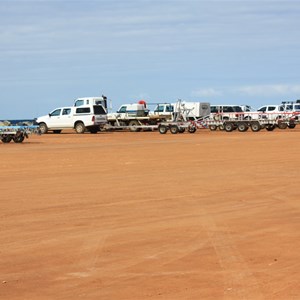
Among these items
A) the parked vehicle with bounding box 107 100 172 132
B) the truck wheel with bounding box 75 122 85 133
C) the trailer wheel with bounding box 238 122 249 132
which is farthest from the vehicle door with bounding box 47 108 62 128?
the trailer wheel with bounding box 238 122 249 132

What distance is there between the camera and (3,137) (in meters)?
34.9

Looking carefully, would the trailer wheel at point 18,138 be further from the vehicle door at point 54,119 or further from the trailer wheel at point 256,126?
the trailer wheel at point 256,126

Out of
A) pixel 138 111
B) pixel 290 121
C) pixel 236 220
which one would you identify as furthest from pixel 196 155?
pixel 138 111

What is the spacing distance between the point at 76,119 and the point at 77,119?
0.09 m

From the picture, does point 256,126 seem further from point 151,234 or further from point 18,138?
point 151,234

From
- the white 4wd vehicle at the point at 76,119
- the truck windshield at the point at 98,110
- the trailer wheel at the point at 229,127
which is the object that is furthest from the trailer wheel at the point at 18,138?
the trailer wheel at the point at 229,127

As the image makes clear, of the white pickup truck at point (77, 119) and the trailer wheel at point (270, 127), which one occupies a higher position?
the white pickup truck at point (77, 119)

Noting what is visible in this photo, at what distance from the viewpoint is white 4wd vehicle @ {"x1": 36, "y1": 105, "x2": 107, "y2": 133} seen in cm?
4744

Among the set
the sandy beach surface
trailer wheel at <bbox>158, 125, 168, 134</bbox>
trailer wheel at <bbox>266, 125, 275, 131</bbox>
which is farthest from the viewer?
trailer wheel at <bbox>266, 125, 275, 131</bbox>

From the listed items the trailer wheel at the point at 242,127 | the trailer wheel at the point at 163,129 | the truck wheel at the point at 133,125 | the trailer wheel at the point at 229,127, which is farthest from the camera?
the truck wheel at the point at 133,125

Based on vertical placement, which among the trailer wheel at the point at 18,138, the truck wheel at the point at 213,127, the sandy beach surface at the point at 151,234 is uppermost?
the sandy beach surface at the point at 151,234

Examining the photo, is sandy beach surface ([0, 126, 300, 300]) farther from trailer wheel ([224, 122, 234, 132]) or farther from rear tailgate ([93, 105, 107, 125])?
rear tailgate ([93, 105, 107, 125])

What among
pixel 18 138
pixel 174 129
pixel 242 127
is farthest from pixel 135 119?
pixel 18 138

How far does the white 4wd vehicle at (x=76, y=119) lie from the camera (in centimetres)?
4744
